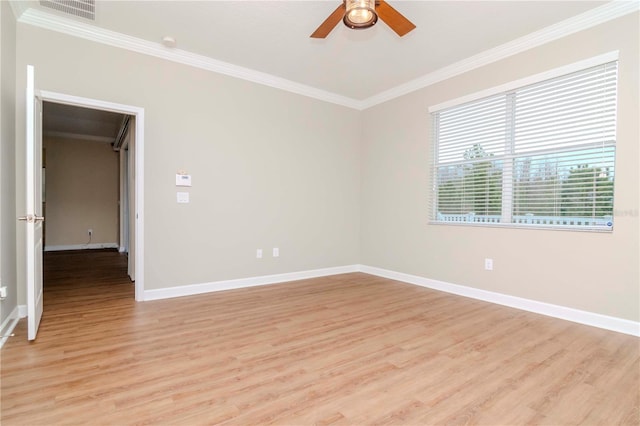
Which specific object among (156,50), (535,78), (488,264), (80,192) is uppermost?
(156,50)

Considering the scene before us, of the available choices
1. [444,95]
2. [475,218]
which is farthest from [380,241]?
[444,95]

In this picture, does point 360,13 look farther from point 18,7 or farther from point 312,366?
point 18,7

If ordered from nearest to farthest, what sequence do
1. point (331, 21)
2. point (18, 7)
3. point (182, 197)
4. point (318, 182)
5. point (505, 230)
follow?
point (331, 21)
point (18, 7)
point (505, 230)
point (182, 197)
point (318, 182)

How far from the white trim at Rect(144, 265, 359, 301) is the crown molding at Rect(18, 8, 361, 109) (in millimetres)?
2668

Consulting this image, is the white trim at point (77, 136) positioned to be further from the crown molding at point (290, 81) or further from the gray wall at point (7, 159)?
the gray wall at point (7, 159)

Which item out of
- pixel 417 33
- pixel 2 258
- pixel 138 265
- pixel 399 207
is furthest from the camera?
pixel 399 207

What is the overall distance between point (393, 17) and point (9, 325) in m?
3.93

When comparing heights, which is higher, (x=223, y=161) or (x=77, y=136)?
(x=77, y=136)

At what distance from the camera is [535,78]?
3252 mm

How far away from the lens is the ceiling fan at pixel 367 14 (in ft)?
7.11

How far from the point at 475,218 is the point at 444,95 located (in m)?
1.64

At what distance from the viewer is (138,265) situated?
3.48m

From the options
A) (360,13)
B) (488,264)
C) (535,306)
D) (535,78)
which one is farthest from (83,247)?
(535,78)

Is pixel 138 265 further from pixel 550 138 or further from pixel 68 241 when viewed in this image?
pixel 68 241
